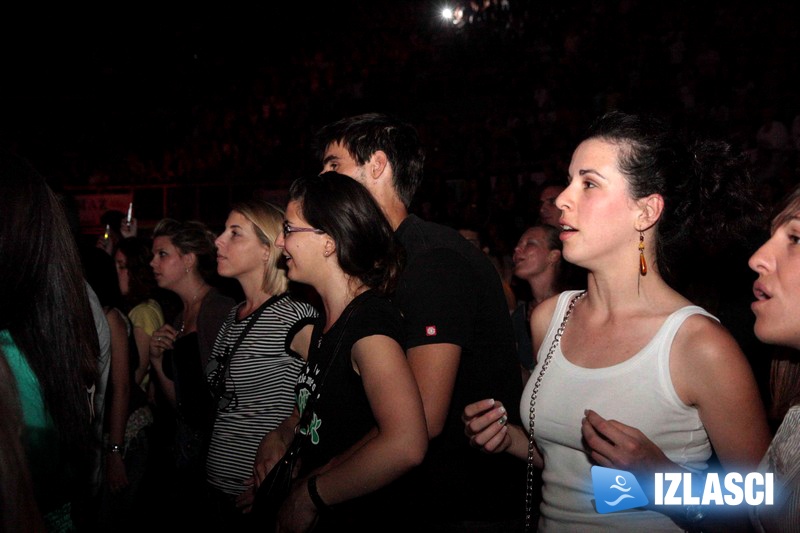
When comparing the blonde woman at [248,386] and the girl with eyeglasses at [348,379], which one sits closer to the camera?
the girl with eyeglasses at [348,379]

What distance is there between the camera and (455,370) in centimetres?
197

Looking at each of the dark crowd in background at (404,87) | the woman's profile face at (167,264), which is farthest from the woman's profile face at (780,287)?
the dark crowd in background at (404,87)

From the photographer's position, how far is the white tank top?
5.31 ft

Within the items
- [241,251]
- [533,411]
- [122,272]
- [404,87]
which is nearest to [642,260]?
[533,411]

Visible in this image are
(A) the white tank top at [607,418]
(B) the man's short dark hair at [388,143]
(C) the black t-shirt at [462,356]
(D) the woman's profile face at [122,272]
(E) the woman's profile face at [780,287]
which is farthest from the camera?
(D) the woman's profile face at [122,272]

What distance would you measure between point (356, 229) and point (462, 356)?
53 centimetres

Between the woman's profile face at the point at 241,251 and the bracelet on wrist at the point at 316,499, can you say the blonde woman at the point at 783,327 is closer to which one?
the bracelet on wrist at the point at 316,499

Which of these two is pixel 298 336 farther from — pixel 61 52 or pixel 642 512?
pixel 61 52

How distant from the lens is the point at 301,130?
13.7 m

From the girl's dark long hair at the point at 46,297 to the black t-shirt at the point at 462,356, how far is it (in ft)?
3.03

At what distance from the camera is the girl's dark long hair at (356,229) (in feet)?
6.91

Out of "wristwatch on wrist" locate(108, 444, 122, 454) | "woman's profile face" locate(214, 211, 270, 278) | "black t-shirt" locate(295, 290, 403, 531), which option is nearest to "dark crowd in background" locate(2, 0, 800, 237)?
"woman's profile face" locate(214, 211, 270, 278)

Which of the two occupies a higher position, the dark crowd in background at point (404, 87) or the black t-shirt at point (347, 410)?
the dark crowd in background at point (404, 87)

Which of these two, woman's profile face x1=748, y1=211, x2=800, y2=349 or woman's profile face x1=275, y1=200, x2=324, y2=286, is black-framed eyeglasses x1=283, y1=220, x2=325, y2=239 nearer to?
woman's profile face x1=275, y1=200, x2=324, y2=286
